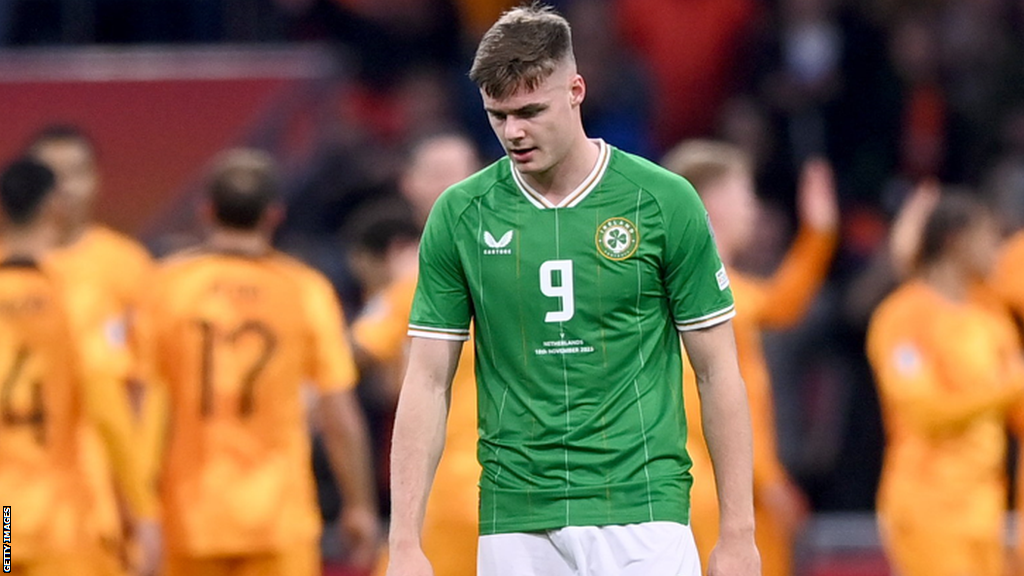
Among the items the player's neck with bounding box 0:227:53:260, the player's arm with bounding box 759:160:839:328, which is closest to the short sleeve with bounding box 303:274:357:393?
the player's neck with bounding box 0:227:53:260

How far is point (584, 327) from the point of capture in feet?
15.2

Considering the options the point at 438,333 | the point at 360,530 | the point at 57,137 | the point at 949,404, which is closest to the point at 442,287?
the point at 438,333

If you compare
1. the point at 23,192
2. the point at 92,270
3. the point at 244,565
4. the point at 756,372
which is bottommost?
the point at 244,565

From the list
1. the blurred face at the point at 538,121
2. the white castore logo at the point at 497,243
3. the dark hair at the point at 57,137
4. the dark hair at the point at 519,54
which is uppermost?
the dark hair at the point at 519,54

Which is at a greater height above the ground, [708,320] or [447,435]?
[708,320]

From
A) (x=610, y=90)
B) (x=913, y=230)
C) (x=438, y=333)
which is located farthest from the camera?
(x=610, y=90)

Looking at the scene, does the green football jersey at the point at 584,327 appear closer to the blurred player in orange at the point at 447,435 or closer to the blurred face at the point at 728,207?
the blurred player in orange at the point at 447,435

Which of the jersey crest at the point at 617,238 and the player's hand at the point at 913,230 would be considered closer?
the jersey crest at the point at 617,238

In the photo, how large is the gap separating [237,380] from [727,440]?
3140mm

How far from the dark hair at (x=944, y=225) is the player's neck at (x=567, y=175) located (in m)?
3.55

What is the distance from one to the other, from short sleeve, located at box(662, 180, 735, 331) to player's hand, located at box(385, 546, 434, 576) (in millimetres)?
903

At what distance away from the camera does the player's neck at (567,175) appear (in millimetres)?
4660

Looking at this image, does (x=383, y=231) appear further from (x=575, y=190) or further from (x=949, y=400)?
(x=575, y=190)

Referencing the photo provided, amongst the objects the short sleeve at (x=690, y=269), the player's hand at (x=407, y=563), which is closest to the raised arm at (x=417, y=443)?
the player's hand at (x=407, y=563)
